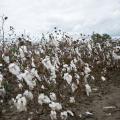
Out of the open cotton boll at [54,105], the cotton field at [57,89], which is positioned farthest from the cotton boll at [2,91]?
the open cotton boll at [54,105]

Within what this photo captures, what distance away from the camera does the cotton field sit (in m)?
4.93

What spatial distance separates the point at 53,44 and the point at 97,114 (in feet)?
15.4

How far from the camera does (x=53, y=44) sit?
9.74 m

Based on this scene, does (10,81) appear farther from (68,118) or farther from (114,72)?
(114,72)

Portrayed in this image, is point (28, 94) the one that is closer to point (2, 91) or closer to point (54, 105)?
point (54, 105)

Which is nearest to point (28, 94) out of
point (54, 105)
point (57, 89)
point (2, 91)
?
point (54, 105)

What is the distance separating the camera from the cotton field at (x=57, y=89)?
16.2ft

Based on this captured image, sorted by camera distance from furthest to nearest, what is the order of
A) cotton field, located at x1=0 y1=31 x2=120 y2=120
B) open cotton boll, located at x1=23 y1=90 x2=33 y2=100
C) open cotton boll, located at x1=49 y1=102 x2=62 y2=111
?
1. cotton field, located at x1=0 y1=31 x2=120 y2=120
2. open cotton boll, located at x1=23 y1=90 x2=33 y2=100
3. open cotton boll, located at x1=49 y1=102 x2=62 y2=111

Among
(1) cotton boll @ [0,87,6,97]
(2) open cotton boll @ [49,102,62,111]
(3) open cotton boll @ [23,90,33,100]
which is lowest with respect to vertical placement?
(2) open cotton boll @ [49,102,62,111]

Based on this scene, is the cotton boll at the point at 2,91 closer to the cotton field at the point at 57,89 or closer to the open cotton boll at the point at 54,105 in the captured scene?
the cotton field at the point at 57,89

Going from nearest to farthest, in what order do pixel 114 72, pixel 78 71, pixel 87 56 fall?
1. pixel 78 71
2. pixel 114 72
3. pixel 87 56

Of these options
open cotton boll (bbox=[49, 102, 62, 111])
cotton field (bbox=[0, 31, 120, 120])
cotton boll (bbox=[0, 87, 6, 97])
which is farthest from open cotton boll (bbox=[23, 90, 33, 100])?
cotton boll (bbox=[0, 87, 6, 97])

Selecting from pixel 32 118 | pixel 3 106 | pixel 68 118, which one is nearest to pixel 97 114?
pixel 68 118

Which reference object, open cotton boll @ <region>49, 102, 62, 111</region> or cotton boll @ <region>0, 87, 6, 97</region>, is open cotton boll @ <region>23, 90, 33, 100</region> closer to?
open cotton boll @ <region>49, 102, 62, 111</region>
